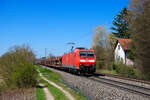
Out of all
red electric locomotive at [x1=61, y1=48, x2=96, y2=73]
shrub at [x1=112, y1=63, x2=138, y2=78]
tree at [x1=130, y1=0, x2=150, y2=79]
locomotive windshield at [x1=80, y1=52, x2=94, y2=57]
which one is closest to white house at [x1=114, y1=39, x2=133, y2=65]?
shrub at [x1=112, y1=63, x2=138, y2=78]

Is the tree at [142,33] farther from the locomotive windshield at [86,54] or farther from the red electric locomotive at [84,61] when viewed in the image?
the locomotive windshield at [86,54]

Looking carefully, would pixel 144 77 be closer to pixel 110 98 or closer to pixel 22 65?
pixel 110 98

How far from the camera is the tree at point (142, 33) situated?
19.1 m

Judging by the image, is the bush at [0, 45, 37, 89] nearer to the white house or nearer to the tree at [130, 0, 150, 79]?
the tree at [130, 0, 150, 79]

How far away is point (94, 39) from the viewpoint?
56031 mm

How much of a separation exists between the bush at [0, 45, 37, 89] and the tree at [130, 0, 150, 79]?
1120 centimetres

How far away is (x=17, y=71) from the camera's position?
547 inches

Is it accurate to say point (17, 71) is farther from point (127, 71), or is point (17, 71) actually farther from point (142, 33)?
point (127, 71)

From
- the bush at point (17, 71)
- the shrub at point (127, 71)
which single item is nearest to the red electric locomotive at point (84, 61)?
the shrub at point (127, 71)

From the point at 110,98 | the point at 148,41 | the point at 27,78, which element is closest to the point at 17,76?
the point at 27,78

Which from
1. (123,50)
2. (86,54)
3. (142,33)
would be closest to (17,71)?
(86,54)

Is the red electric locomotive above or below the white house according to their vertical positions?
below

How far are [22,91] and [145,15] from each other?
1346cm

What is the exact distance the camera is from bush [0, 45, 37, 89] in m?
13.9
